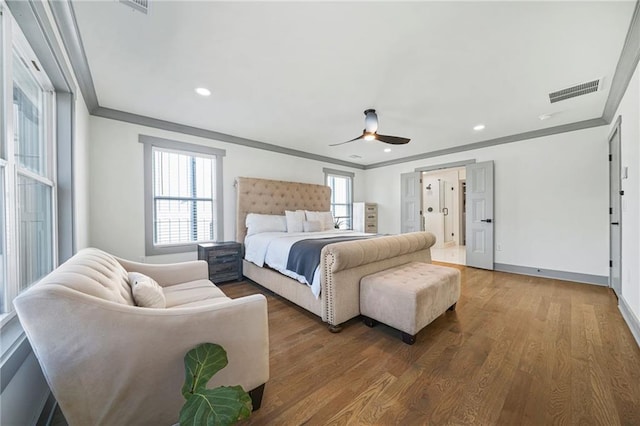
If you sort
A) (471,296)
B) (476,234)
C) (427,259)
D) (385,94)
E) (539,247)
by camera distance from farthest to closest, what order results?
(476,234) → (539,247) → (427,259) → (471,296) → (385,94)

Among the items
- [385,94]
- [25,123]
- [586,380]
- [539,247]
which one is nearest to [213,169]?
[25,123]

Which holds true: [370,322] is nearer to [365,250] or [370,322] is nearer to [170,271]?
[365,250]

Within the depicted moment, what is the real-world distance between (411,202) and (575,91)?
135 inches

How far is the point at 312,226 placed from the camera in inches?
172

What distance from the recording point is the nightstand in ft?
11.9

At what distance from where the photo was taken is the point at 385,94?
2.80m

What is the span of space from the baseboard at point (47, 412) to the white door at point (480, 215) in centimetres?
570

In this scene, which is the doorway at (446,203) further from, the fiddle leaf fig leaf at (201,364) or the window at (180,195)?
the fiddle leaf fig leaf at (201,364)

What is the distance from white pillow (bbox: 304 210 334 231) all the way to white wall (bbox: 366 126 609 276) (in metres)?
3.18

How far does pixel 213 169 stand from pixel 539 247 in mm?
5830

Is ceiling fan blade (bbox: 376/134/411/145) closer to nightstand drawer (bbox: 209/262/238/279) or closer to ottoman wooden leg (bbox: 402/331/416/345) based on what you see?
ottoman wooden leg (bbox: 402/331/416/345)

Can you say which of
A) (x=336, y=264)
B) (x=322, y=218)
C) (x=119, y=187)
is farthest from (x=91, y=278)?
(x=322, y=218)

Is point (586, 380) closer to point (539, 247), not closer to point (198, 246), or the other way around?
point (539, 247)

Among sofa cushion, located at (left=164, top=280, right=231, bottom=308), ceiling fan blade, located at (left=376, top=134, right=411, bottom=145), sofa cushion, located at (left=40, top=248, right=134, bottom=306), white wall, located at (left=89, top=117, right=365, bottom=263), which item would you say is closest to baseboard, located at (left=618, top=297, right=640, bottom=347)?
ceiling fan blade, located at (left=376, top=134, right=411, bottom=145)
